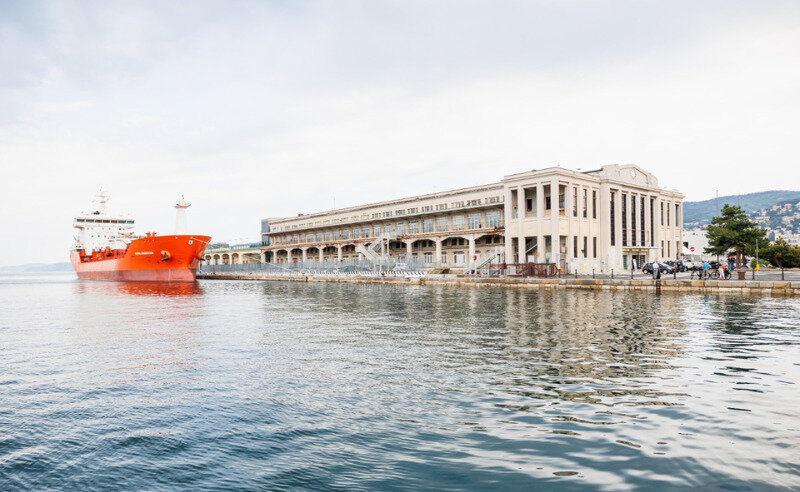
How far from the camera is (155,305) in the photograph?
3144 centimetres

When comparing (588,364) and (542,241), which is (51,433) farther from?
(542,241)

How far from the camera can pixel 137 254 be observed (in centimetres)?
6781

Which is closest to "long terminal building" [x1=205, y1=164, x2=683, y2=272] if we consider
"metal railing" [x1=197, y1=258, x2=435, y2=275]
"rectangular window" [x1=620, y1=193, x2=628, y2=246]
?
"rectangular window" [x1=620, y1=193, x2=628, y2=246]

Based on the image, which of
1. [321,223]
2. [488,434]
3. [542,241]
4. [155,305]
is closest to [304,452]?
[488,434]

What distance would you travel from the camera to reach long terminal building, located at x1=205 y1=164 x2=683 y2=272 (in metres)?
60.4

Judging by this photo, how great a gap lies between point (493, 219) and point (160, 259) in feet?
151

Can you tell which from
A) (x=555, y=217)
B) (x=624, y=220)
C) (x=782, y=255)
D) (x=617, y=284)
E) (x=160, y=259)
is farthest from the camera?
(x=624, y=220)

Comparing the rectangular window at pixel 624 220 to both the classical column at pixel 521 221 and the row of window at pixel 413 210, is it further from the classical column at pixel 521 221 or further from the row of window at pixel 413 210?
the row of window at pixel 413 210

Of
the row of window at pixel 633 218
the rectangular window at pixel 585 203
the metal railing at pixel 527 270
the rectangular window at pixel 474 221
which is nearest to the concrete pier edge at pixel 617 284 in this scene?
the metal railing at pixel 527 270

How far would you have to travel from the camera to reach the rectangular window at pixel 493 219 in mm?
67494

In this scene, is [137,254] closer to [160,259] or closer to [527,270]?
[160,259]

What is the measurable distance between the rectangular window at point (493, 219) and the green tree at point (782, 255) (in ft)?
120

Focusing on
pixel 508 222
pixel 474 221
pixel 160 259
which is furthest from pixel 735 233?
pixel 160 259

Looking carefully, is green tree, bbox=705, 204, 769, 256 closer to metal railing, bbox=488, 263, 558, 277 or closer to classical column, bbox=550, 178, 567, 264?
classical column, bbox=550, 178, 567, 264
